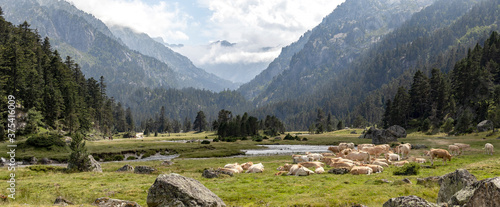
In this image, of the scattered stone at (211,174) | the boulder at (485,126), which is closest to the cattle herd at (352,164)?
the scattered stone at (211,174)

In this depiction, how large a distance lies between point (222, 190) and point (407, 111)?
11927 centimetres

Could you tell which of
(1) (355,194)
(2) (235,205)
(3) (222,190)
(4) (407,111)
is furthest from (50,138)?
(4) (407,111)

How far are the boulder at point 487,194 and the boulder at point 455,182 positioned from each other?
3084mm

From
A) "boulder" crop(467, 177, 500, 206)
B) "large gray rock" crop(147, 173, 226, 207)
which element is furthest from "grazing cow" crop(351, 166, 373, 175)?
"large gray rock" crop(147, 173, 226, 207)

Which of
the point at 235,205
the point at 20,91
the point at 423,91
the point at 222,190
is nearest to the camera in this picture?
the point at 235,205

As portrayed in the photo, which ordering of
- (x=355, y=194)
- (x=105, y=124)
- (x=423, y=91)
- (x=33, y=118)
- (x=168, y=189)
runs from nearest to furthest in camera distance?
(x=168, y=189) → (x=355, y=194) → (x=33, y=118) → (x=423, y=91) → (x=105, y=124)

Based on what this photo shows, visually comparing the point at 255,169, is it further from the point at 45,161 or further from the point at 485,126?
the point at 485,126

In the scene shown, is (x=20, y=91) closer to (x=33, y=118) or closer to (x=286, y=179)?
(x=33, y=118)

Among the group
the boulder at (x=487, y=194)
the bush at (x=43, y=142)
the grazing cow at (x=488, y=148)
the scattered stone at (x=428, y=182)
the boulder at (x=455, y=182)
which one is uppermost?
the bush at (x=43, y=142)

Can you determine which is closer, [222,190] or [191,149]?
[222,190]

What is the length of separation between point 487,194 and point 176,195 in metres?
11.0

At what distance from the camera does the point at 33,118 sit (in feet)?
211

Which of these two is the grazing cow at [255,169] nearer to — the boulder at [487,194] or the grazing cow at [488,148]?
the boulder at [487,194]

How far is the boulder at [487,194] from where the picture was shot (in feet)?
26.3
